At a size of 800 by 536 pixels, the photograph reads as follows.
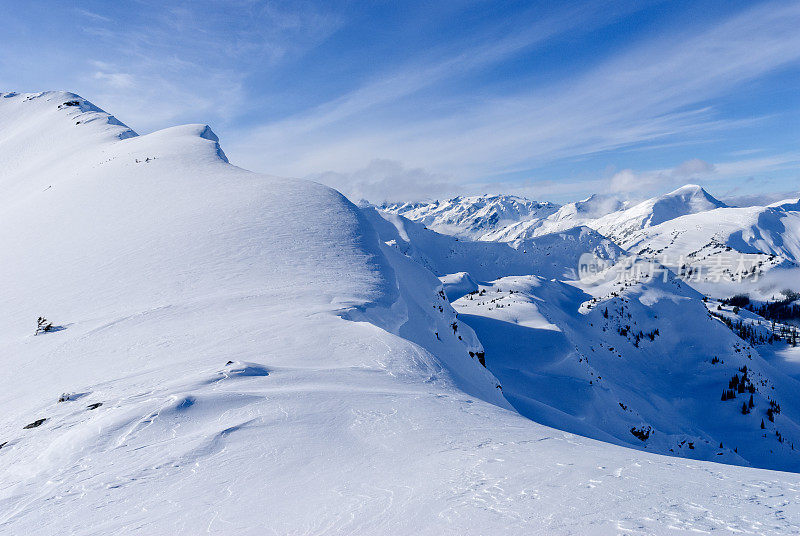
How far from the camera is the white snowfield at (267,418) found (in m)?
5.25

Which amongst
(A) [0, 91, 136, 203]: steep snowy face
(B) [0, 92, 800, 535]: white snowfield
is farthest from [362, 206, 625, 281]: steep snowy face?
(B) [0, 92, 800, 535]: white snowfield

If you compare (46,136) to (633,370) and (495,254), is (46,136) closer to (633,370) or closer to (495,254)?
(633,370)

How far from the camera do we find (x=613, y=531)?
4.55 metres

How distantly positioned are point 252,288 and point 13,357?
700 cm

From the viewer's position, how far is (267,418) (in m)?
7.89

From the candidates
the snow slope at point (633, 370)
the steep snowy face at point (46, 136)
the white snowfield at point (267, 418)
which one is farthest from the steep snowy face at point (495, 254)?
the white snowfield at point (267, 418)

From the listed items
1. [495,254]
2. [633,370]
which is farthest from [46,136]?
[495,254]

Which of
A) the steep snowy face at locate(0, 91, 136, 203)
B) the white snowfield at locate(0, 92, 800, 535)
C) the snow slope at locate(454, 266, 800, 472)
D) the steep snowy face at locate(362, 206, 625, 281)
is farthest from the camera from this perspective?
the steep snowy face at locate(362, 206, 625, 281)

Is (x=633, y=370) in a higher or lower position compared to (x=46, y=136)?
lower

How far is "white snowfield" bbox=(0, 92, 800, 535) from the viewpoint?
5250mm

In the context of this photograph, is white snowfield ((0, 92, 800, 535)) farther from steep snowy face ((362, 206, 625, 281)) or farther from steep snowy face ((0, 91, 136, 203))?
steep snowy face ((362, 206, 625, 281))

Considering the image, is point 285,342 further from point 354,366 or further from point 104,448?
point 104,448

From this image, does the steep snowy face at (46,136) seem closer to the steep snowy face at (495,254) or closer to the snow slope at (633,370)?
the snow slope at (633,370)

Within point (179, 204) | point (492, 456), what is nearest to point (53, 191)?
point (179, 204)
